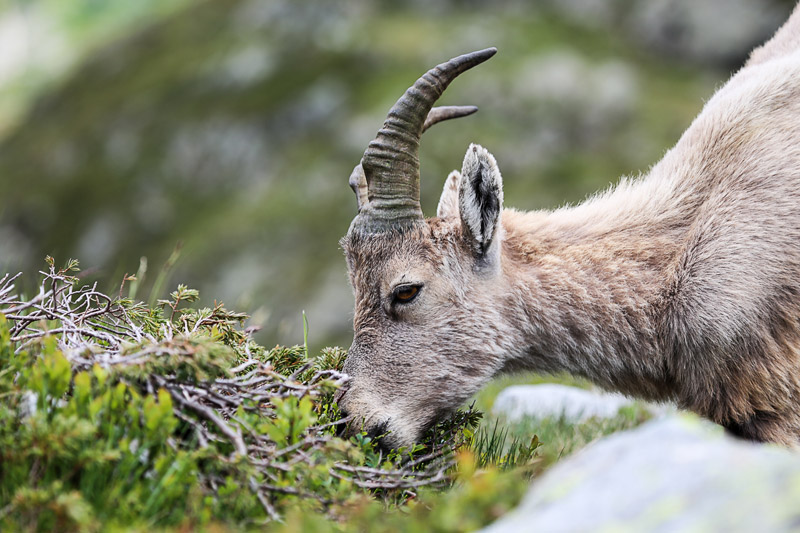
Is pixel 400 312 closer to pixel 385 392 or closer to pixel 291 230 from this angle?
pixel 385 392

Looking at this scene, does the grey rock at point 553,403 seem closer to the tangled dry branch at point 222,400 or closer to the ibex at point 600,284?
the ibex at point 600,284

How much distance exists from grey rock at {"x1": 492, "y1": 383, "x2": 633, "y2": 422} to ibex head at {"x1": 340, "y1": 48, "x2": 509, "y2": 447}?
10.3ft

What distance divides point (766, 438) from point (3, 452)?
5.15 m

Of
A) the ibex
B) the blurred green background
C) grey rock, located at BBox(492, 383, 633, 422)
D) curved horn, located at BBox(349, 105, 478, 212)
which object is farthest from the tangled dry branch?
the blurred green background

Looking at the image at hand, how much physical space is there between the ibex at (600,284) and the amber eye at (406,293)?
0.04 ft

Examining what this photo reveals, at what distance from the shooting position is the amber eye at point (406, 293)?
614cm

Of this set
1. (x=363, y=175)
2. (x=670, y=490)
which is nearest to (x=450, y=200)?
(x=363, y=175)

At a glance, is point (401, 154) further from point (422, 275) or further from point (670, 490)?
point (670, 490)

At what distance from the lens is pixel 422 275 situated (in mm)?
6152

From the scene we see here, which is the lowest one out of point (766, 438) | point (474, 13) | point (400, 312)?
point (766, 438)

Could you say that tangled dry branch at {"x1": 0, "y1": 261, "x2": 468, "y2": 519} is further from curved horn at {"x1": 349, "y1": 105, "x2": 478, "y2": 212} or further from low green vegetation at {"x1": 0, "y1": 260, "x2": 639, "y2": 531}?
curved horn at {"x1": 349, "y1": 105, "x2": 478, "y2": 212}

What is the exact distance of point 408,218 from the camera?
6.21m

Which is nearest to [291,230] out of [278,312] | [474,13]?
[278,312]

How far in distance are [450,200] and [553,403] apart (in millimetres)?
4012
